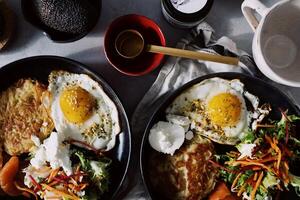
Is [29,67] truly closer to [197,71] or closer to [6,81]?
[6,81]

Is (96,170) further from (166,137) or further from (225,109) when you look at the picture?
(225,109)

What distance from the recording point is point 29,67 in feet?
8.43

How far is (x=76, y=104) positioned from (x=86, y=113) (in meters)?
0.07

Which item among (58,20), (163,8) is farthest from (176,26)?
(58,20)

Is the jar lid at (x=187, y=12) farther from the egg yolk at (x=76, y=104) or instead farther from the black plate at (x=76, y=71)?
the egg yolk at (x=76, y=104)

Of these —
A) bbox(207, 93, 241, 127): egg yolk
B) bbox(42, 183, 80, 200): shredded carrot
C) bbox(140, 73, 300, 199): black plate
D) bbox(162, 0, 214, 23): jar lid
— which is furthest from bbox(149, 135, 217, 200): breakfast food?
bbox(162, 0, 214, 23): jar lid

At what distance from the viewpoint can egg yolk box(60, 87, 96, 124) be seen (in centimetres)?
251

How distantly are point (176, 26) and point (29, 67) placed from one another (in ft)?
2.70

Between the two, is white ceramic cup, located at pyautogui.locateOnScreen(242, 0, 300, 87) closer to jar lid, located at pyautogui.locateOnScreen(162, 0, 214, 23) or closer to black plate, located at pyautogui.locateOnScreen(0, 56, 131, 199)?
jar lid, located at pyautogui.locateOnScreen(162, 0, 214, 23)

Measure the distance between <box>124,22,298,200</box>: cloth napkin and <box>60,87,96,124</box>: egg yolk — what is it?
0.27 meters

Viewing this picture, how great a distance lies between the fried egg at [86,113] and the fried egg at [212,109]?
324 mm

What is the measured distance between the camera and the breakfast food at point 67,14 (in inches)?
96.2

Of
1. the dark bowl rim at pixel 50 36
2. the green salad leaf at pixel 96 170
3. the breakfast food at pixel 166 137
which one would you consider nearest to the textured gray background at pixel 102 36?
the dark bowl rim at pixel 50 36

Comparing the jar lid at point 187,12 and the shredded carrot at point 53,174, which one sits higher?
the jar lid at point 187,12
